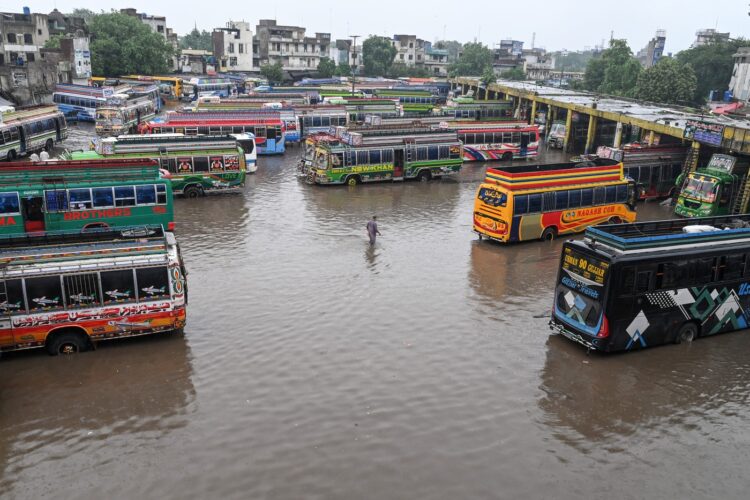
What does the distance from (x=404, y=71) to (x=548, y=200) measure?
94461mm

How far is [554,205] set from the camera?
2225cm

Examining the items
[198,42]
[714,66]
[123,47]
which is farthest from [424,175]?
[198,42]

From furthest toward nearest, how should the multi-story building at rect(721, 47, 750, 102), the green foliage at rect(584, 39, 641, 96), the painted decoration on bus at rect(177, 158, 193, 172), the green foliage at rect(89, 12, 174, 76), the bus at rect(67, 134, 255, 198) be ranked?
the green foliage at rect(584, 39, 641, 96) → the green foliage at rect(89, 12, 174, 76) → the multi-story building at rect(721, 47, 750, 102) → the painted decoration on bus at rect(177, 158, 193, 172) → the bus at rect(67, 134, 255, 198)

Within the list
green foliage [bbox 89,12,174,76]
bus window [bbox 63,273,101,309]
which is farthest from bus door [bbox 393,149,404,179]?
green foliage [bbox 89,12,174,76]

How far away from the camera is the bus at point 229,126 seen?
3823 centimetres

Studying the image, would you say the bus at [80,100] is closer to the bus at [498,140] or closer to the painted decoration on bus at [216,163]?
the painted decoration on bus at [216,163]

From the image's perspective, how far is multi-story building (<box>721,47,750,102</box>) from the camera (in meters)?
72.1

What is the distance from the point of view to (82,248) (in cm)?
1333

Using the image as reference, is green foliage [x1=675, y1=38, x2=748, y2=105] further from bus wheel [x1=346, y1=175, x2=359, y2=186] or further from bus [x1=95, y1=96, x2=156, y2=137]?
bus [x1=95, y1=96, x2=156, y2=137]

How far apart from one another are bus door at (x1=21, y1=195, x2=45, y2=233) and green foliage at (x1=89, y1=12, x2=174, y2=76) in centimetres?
6406

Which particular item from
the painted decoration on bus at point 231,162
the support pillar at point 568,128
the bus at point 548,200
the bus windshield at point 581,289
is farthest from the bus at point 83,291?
the support pillar at point 568,128

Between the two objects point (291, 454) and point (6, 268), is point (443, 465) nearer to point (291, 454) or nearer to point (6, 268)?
point (291, 454)

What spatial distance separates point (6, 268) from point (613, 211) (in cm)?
2080

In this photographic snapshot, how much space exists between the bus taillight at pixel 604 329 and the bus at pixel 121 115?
41.2 metres
